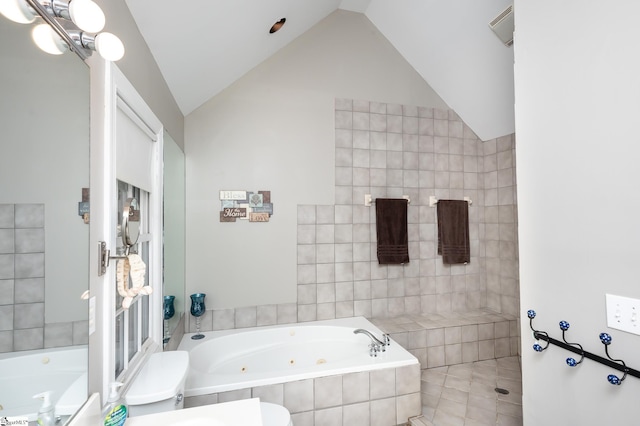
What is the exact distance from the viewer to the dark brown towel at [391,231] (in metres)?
3.18

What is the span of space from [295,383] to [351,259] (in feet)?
4.53

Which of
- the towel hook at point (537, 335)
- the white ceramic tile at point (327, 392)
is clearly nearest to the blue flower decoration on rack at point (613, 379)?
the towel hook at point (537, 335)

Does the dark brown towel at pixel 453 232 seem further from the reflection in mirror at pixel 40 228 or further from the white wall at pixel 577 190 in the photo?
the reflection in mirror at pixel 40 228

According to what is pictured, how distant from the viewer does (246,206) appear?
2887 mm

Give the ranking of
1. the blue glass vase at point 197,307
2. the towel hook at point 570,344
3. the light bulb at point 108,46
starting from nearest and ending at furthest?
the light bulb at point 108,46 < the towel hook at point 570,344 < the blue glass vase at point 197,307

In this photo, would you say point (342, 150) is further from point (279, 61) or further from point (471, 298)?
point (471, 298)

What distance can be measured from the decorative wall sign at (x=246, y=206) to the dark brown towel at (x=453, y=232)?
75.0 inches

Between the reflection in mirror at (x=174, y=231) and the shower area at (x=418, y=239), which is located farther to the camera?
the shower area at (x=418, y=239)

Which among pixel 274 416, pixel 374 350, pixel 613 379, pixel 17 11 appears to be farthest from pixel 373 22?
pixel 274 416

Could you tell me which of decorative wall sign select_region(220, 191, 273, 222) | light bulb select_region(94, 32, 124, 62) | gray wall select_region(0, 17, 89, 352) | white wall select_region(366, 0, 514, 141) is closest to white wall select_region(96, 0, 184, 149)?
light bulb select_region(94, 32, 124, 62)

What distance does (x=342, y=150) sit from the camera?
316 centimetres

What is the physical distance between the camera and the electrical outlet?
102cm

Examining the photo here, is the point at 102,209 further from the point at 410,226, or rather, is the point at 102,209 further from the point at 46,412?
the point at 410,226

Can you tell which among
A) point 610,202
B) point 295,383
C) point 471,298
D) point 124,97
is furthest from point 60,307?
point 471,298
